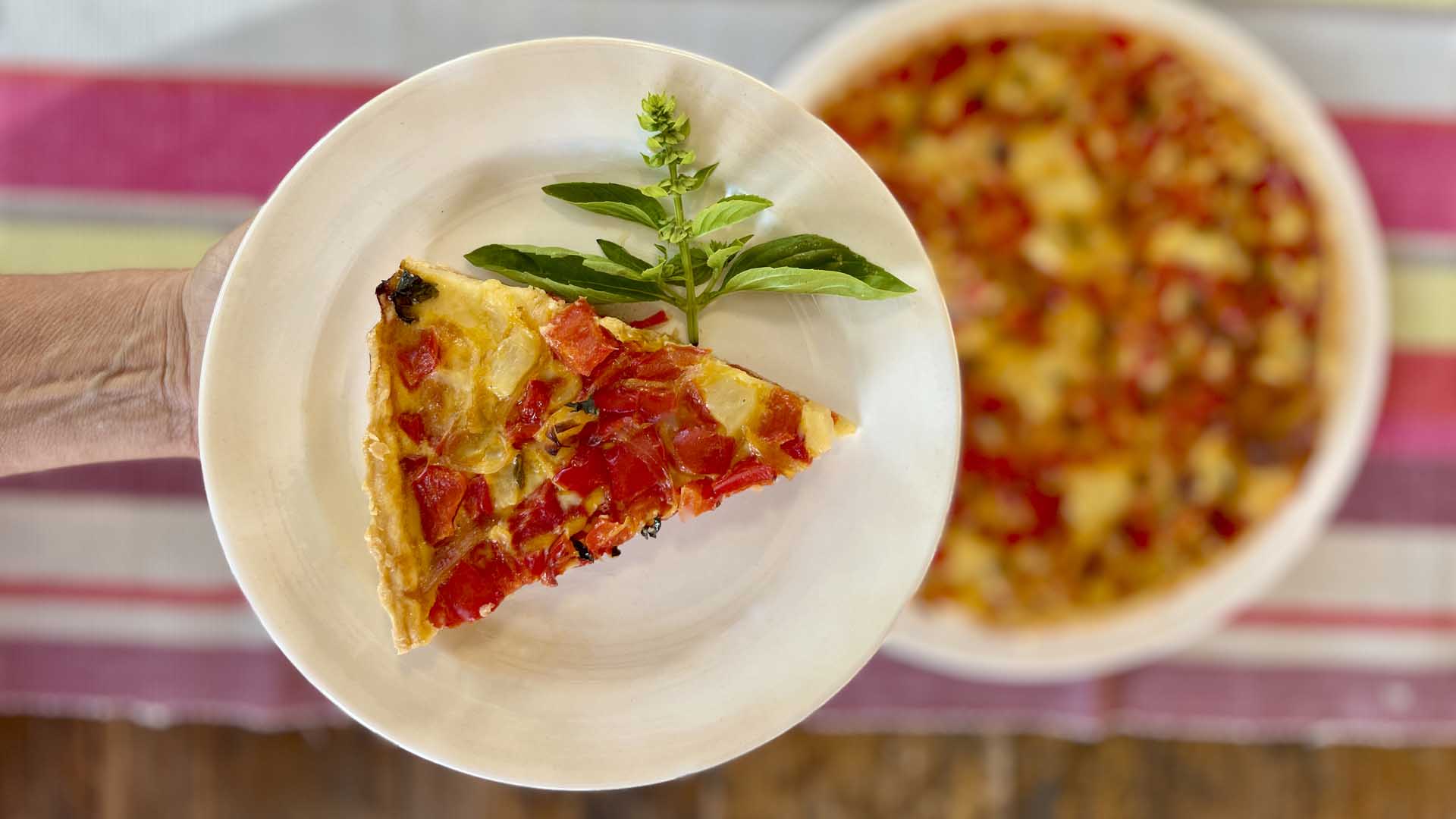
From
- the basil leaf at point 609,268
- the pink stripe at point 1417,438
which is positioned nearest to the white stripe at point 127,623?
the basil leaf at point 609,268

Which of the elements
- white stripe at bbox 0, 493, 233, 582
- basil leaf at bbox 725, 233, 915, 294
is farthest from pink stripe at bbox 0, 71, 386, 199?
basil leaf at bbox 725, 233, 915, 294

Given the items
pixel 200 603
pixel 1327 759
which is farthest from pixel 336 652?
pixel 1327 759

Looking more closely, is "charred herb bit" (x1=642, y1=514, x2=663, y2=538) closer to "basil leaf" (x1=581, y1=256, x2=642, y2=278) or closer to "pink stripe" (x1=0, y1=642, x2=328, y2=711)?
"basil leaf" (x1=581, y1=256, x2=642, y2=278)

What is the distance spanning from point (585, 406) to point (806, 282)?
433mm

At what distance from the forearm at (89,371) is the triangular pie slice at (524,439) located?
0.61 metres

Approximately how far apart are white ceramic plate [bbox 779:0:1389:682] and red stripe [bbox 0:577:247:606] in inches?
72.2

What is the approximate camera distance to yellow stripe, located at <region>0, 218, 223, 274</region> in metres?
2.79

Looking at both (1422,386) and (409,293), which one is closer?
(409,293)

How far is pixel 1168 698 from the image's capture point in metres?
3.05

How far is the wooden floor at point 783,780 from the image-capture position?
307 centimetres

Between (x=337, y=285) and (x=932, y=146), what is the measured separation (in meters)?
1.58

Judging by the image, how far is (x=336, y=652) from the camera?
1878 millimetres

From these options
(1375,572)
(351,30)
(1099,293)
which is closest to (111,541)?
(351,30)

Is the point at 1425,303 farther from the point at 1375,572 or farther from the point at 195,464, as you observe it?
the point at 195,464
